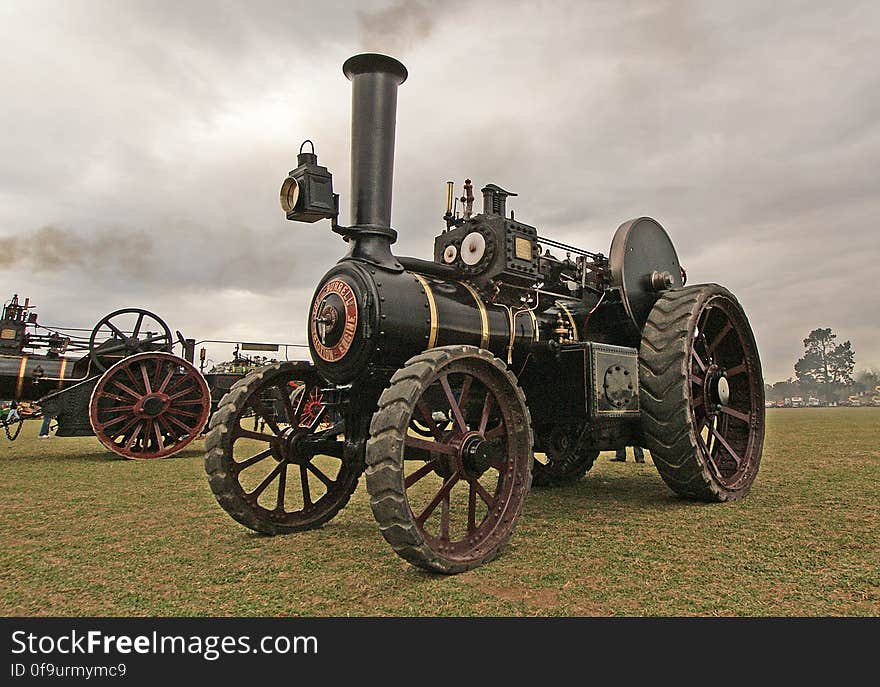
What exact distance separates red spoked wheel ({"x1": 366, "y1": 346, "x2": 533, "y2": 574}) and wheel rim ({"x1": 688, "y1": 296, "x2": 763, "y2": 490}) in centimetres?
229

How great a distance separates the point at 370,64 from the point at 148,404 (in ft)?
22.7

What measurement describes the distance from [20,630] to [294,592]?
1.06 m

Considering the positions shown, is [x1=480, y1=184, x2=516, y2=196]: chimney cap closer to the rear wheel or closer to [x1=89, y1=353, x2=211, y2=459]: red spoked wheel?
the rear wheel

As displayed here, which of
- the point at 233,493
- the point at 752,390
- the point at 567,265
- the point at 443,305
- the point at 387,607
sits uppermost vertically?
the point at 567,265

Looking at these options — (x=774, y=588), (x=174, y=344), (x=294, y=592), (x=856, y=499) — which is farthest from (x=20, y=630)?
(x=174, y=344)

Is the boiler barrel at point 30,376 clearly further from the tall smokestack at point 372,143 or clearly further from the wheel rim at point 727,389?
the wheel rim at point 727,389

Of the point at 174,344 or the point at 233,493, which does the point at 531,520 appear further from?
the point at 174,344

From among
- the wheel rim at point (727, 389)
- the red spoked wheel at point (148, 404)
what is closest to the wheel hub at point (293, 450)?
the wheel rim at point (727, 389)

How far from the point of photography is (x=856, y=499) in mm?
5059

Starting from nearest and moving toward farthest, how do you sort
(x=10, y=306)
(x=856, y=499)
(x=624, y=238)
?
1. (x=856, y=499)
2. (x=624, y=238)
3. (x=10, y=306)

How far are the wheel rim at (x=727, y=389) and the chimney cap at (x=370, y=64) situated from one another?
3160mm

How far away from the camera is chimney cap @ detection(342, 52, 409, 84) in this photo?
422 cm

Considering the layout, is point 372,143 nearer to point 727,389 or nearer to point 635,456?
point 727,389

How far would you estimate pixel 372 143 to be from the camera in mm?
4168
